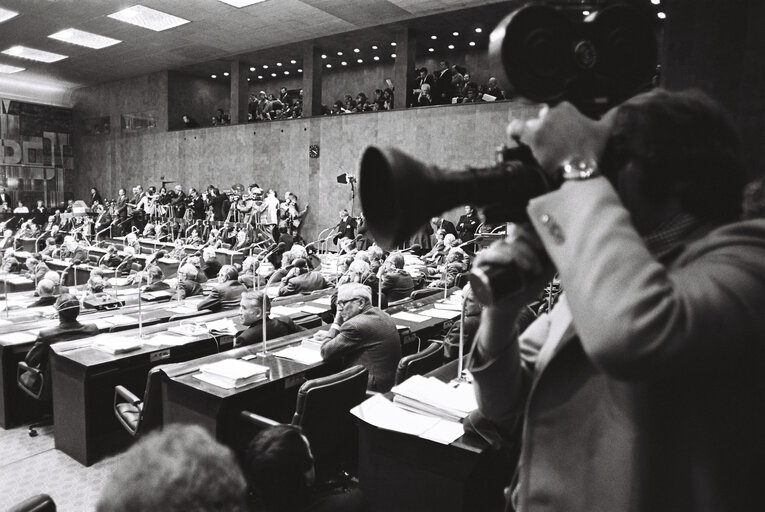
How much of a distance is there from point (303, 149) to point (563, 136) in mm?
18015

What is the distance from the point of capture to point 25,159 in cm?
2498

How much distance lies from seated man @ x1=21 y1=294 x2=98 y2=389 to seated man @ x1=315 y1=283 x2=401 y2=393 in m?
2.34

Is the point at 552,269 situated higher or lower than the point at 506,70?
lower

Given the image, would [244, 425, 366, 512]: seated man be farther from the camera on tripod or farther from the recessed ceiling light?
the recessed ceiling light

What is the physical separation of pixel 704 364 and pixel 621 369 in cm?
11

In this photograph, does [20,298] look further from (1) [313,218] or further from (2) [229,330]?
(1) [313,218]

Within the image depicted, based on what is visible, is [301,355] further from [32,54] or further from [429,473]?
[32,54]

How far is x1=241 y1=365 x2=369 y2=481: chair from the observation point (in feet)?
9.99

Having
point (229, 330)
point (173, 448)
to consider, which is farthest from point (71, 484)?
point (173, 448)

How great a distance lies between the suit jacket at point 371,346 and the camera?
3.81m

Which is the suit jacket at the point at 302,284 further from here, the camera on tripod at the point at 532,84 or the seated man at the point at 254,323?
the camera on tripod at the point at 532,84

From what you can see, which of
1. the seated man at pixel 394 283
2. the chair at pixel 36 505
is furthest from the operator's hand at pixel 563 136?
the seated man at pixel 394 283

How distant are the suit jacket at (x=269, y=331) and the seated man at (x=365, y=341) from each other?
75 centimetres

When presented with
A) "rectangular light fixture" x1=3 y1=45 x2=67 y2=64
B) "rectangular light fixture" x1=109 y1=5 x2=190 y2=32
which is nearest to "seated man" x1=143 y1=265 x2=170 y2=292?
"rectangular light fixture" x1=109 y1=5 x2=190 y2=32
